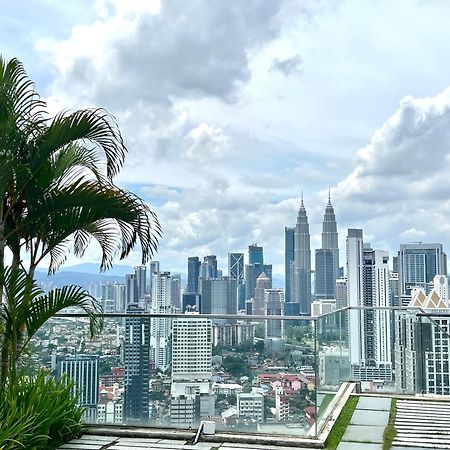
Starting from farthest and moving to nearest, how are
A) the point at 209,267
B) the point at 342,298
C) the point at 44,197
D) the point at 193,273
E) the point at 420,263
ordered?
the point at 209,267, the point at 193,273, the point at 420,263, the point at 342,298, the point at 44,197

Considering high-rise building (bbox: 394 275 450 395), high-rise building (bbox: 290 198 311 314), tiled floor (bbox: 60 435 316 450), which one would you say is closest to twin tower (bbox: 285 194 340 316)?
high-rise building (bbox: 290 198 311 314)

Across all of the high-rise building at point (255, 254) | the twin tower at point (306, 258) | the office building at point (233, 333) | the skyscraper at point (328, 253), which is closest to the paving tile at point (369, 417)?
the office building at point (233, 333)

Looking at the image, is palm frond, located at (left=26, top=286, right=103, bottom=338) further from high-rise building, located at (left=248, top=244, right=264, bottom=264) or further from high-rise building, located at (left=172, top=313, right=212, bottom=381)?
high-rise building, located at (left=248, top=244, right=264, bottom=264)

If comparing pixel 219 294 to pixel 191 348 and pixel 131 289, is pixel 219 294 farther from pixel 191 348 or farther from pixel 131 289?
pixel 191 348

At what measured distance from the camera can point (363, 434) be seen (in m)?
5.13

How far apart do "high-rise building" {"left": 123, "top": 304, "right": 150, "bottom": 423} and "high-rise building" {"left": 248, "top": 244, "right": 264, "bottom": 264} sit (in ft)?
42.5

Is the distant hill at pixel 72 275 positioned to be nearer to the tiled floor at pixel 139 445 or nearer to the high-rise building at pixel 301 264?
the tiled floor at pixel 139 445

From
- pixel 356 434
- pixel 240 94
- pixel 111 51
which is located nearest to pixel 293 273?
pixel 240 94

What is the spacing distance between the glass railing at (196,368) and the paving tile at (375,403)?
0.88m

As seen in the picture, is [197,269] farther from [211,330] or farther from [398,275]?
[211,330]

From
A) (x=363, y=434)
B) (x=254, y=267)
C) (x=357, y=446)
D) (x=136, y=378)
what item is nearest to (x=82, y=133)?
(x=136, y=378)

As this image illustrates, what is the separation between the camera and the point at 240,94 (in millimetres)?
9531

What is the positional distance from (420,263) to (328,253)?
6468mm

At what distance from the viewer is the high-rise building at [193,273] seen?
10.8m
